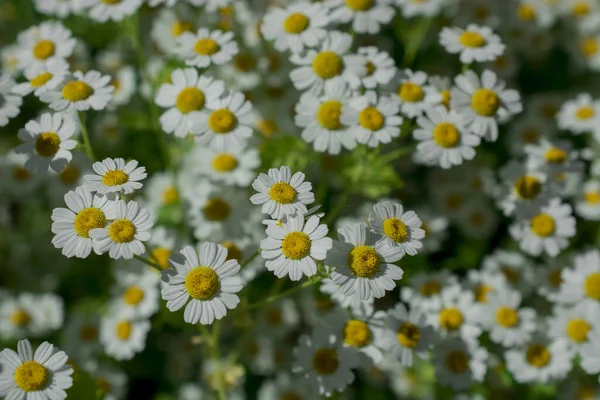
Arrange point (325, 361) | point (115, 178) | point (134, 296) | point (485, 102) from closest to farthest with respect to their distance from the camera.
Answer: point (115, 178)
point (325, 361)
point (485, 102)
point (134, 296)

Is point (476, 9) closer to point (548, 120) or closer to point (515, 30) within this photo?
point (515, 30)

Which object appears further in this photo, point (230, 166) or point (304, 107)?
point (230, 166)

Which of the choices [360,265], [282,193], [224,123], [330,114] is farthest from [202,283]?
[330,114]

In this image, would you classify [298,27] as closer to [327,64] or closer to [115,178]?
[327,64]

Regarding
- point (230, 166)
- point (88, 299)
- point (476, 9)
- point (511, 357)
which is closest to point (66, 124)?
point (230, 166)

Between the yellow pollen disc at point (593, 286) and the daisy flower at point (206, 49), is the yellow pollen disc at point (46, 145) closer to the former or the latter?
the daisy flower at point (206, 49)

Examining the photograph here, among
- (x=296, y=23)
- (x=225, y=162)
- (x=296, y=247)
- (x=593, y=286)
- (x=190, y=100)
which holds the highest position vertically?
(x=296, y=23)
